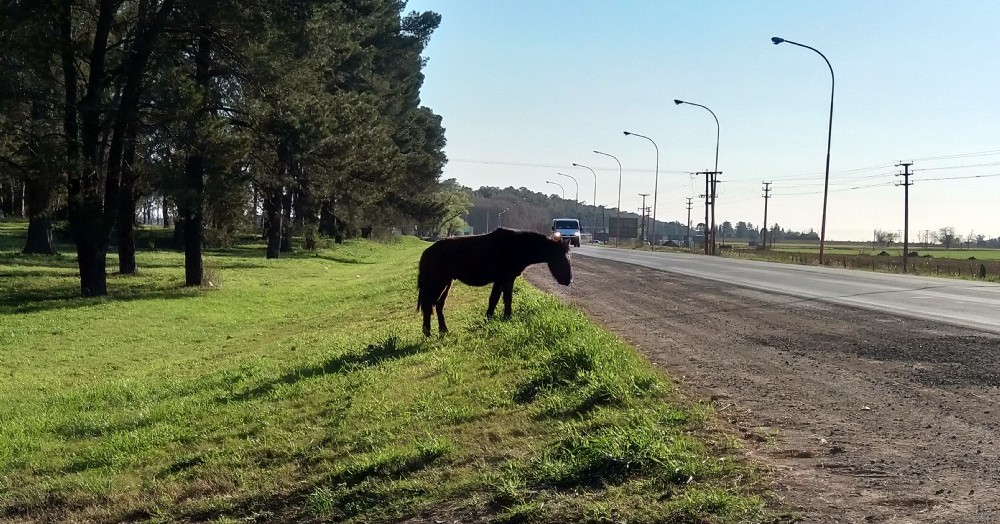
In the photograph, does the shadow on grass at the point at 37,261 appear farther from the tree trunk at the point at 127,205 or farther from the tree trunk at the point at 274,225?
the tree trunk at the point at 274,225

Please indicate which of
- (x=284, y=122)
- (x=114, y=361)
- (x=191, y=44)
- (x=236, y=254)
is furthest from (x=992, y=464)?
(x=236, y=254)

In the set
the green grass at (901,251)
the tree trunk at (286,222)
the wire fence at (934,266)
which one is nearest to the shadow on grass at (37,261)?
the tree trunk at (286,222)

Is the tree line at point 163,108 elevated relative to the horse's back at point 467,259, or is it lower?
elevated

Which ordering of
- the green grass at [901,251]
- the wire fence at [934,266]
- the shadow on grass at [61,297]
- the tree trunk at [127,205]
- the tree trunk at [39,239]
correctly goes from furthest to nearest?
the green grass at [901,251] < the wire fence at [934,266] < the tree trunk at [39,239] < the tree trunk at [127,205] < the shadow on grass at [61,297]

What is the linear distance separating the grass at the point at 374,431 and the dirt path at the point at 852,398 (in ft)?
1.43

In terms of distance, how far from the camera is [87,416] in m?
11.3

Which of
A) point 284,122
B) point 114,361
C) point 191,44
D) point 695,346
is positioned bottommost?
point 114,361

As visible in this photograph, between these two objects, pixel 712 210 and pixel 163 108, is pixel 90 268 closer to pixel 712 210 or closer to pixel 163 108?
pixel 163 108

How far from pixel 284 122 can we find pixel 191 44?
377cm

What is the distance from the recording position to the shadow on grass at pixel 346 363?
1125cm

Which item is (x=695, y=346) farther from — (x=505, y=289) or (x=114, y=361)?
(x=114, y=361)

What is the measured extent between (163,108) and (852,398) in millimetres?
20617

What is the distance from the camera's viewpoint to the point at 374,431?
8.06m

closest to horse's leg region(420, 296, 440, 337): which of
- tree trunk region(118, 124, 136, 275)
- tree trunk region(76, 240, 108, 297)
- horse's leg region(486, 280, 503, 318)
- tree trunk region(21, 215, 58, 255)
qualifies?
horse's leg region(486, 280, 503, 318)
